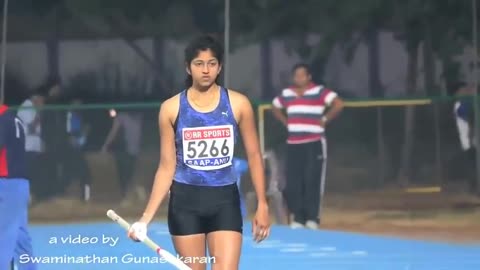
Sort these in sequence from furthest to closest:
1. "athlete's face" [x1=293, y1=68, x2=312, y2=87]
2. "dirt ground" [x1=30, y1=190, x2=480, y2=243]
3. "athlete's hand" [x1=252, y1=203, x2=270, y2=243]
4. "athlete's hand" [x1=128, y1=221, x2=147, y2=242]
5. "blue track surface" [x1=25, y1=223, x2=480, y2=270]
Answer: "athlete's face" [x1=293, y1=68, x2=312, y2=87] → "dirt ground" [x1=30, y1=190, x2=480, y2=243] → "blue track surface" [x1=25, y1=223, x2=480, y2=270] → "athlete's hand" [x1=252, y1=203, x2=270, y2=243] → "athlete's hand" [x1=128, y1=221, x2=147, y2=242]

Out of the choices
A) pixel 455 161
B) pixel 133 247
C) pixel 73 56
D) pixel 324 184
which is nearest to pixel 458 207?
pixel 455 161

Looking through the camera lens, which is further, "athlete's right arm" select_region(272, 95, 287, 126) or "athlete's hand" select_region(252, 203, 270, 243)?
"athlete's right arm" select_region(272, 95, 287, 126)

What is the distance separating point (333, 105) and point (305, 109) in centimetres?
24

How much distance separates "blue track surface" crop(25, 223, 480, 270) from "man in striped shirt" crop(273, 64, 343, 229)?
9.2 inches

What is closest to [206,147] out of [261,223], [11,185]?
[261,223]

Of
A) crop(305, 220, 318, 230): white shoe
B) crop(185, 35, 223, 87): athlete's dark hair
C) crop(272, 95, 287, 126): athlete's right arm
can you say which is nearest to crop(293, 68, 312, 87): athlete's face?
crop(272, 95, 287, 126): athlete's right arm

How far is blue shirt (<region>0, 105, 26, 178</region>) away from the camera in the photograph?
7.59m

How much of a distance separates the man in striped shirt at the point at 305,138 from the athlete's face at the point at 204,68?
3.65 metres

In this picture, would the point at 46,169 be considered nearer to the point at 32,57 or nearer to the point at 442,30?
the point at 32,57

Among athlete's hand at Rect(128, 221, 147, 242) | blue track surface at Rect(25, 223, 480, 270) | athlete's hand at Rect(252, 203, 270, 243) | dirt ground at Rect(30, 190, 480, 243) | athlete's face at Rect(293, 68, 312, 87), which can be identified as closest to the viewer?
athlete's hand at Rect(128, 221, 147, 242)

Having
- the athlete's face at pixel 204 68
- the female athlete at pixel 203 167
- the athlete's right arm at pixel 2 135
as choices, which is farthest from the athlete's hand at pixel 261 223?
the athlete's right arm at pixel 2 135

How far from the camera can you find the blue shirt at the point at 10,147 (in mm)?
7594

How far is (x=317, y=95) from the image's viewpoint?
31.7ft

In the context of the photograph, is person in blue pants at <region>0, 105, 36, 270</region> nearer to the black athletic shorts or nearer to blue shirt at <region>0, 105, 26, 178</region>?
blue shirt at <region>0, 105, 26, 178</region>
